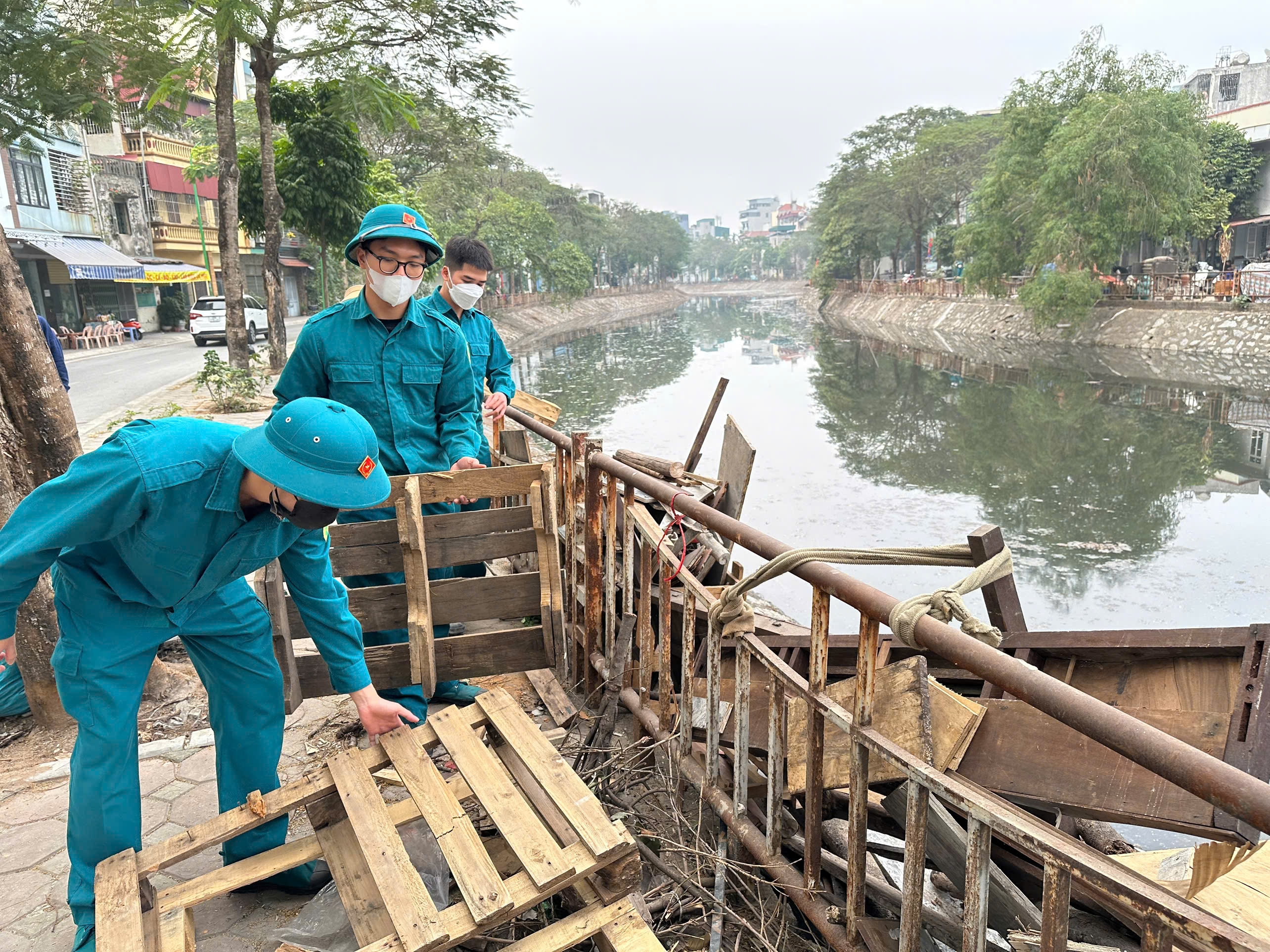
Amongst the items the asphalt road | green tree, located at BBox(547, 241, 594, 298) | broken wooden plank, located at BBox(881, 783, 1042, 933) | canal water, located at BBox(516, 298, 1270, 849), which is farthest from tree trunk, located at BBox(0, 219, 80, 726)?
green tree, located at BBox(547, 241, 594, 298)

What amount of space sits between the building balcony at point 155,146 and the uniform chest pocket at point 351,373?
1207 inches

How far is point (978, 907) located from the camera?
1.50 m

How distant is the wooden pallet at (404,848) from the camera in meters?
1.75

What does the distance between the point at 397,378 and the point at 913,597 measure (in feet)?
6.79

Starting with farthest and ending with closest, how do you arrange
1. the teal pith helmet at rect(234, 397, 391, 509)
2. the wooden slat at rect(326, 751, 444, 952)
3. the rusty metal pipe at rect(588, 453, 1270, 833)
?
the teal pith helmet at rect(234, 397, 391, 509)
the wooden slat at rect(326, 751, 444, 952)
the rusty metal pipe at rect(588, 453, 1270, 833)

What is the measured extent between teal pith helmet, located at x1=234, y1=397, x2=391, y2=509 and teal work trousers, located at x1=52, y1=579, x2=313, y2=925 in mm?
582

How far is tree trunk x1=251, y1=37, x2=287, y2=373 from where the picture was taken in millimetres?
11086

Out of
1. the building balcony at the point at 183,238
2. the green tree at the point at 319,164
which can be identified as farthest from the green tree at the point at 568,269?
the green tree at the point at 319,164

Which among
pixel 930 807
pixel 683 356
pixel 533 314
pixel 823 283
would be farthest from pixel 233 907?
pixel 823 283

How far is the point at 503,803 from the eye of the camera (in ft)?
6.65

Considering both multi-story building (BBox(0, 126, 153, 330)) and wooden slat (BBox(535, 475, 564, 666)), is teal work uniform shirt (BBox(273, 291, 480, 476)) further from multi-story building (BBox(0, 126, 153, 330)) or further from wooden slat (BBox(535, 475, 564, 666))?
multi-story building (BBox(0, 126, 153, 330))

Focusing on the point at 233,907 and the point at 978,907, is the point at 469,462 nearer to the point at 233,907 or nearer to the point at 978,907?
the point at 233,907

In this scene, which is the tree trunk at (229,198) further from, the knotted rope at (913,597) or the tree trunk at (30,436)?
the knotted rope at (913,597)

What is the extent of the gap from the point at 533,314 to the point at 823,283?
65.8ft
